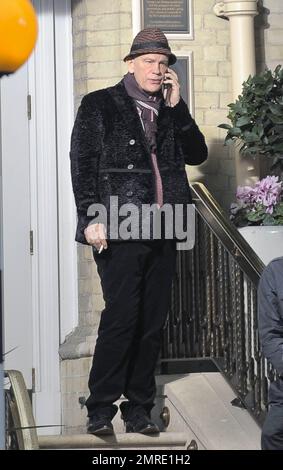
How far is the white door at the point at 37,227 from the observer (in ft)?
34.6

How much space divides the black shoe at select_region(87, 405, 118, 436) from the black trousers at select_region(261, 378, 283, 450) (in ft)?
3.18

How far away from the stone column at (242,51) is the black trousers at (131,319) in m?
1.74

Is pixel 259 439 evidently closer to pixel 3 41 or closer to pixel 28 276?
pixel 28 276

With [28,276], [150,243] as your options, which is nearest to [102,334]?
Result: [150,243]

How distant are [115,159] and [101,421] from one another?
58.3 inches

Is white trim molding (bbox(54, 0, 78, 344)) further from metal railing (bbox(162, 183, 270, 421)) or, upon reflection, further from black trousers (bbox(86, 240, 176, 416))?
black trousers (bbox(86, 240, 176, 416))

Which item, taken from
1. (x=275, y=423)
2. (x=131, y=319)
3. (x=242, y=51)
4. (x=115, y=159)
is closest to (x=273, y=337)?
(x=275, y=423)

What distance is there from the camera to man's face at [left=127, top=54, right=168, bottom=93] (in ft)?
29.9

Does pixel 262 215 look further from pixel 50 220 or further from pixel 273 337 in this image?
pixel 273 337

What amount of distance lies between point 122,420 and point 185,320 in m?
1.03

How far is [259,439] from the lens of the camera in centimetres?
897

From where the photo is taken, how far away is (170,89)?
30.2 ft

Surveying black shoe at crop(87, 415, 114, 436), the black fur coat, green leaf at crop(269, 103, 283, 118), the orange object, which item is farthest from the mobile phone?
the orange object

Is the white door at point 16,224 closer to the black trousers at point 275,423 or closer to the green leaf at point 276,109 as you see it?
the green leaf at point 276,109
